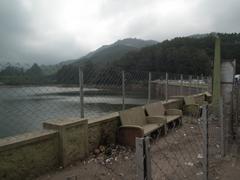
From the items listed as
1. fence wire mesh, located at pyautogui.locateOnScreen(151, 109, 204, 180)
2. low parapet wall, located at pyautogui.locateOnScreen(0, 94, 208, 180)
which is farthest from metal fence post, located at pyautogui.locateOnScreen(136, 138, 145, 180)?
low parapet wall, located at pyautogui.locateOnScreen(0, 94, 208, 180)

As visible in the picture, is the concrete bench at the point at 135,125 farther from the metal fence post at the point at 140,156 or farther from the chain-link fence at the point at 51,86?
the metal fence post at the point at 140,156

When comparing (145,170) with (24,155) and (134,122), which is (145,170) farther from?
(134,122)

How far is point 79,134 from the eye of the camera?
4.70 m

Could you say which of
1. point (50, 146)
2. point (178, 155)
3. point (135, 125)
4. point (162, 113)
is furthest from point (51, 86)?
point (162, 113)

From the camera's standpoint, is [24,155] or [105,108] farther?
[105,108]

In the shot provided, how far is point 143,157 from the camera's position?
1.55 meters

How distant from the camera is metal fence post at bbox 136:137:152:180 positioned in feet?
5.04

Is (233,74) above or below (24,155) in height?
above

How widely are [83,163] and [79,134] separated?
0.55 metres

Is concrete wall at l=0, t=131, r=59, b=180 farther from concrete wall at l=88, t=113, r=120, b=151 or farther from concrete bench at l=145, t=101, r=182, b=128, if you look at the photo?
concrete bench at l=145, t=101, r=182, b=128

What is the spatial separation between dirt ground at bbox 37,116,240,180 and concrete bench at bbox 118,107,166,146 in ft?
0.88

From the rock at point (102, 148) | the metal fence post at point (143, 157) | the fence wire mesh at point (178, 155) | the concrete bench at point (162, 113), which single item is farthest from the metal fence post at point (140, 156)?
the concrete bench at point (162, 113)

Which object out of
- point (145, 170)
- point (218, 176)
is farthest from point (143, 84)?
point (145, 170)

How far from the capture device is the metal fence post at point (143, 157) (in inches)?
60.5
